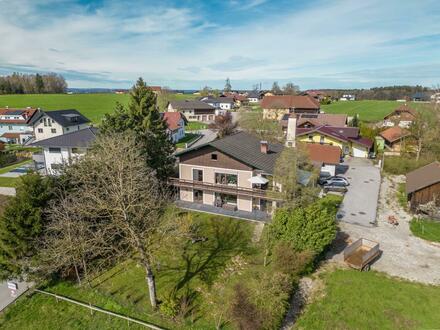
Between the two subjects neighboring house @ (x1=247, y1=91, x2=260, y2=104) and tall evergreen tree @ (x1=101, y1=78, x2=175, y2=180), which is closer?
tall evergreen tree @ (x1=101, y1=78, x2=175, y2=180)

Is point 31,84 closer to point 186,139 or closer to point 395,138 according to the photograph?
point 186,139

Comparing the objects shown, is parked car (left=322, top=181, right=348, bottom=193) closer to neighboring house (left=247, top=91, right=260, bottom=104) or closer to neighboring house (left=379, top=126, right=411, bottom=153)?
neighboring house (left=379, top=126, right=411, bottom=153)

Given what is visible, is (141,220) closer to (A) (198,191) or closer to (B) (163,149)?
(A) (198,191)

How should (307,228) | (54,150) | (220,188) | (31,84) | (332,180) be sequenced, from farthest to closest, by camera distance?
(31,84), (54,150), (332,180), (220,188), (307,228)

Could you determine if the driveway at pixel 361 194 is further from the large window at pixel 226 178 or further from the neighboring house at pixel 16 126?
the neighboring house at pixel 16 126

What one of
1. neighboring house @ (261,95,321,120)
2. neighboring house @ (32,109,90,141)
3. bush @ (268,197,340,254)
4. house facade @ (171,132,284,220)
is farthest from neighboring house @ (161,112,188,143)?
bush @ (268,197,340,254)

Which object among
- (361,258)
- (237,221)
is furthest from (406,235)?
(237,221)

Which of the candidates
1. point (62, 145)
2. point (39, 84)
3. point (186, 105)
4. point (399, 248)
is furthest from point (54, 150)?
point (39, 84)

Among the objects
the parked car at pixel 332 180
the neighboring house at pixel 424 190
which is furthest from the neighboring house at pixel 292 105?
the neighboring house at pixel 424 190
